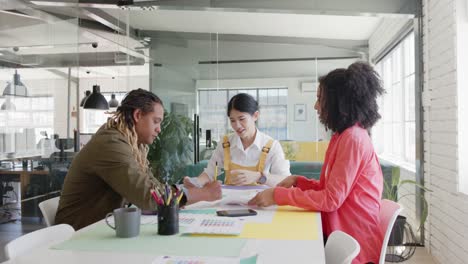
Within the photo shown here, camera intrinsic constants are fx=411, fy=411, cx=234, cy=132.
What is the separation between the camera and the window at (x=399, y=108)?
203 inches

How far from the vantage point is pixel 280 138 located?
20.7ft

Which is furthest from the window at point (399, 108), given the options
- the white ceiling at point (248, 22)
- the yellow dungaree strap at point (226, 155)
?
the yellow dungaree strap at point (226, 155)

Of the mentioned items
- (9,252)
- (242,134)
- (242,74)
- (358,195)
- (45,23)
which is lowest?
(9,252)

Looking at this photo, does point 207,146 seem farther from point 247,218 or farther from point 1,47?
point 247,218

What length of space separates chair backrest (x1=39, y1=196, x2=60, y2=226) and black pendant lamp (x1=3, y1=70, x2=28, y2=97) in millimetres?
2775

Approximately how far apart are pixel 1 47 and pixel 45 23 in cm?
113

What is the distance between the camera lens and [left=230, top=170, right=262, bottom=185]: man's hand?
98.9 inches

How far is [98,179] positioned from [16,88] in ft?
10.4

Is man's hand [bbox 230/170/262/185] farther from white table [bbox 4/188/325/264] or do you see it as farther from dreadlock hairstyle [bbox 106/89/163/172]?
white table [bbox 4/188/325/264]

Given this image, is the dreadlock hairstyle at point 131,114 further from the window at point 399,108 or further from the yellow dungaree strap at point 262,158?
the window at point 399,108

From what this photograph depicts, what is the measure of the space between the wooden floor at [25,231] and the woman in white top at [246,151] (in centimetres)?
182

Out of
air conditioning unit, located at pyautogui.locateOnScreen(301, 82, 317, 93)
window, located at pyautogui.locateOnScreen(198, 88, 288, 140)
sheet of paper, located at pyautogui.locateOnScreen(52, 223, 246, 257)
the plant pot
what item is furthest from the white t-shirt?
air conditioning unit, located at pyautogui.locateOnScreen(301, 82, 317, 93)

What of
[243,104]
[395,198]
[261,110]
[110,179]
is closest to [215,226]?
[110,179]

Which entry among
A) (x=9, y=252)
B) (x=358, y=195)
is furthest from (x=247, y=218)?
(x=9, y=252)
